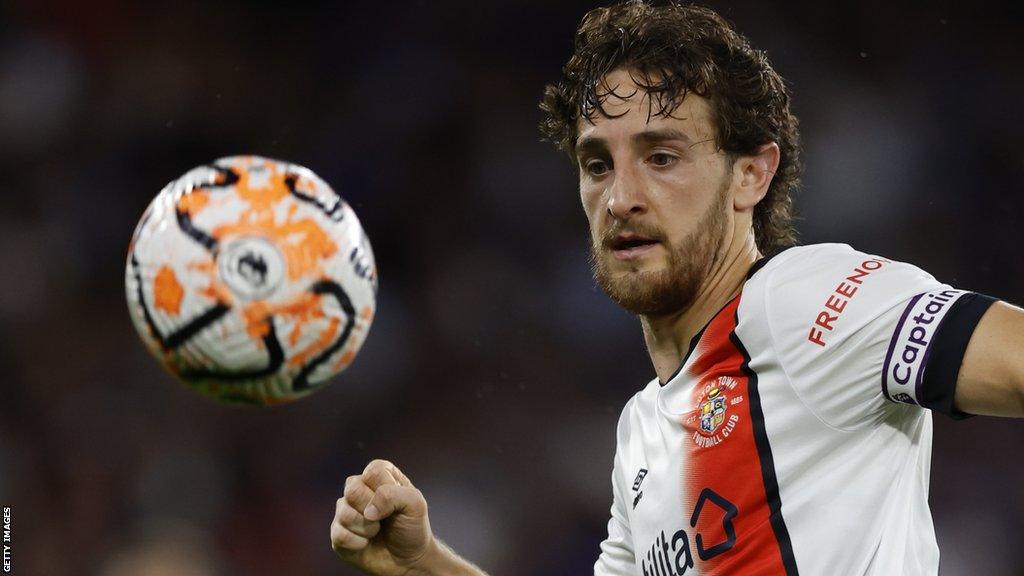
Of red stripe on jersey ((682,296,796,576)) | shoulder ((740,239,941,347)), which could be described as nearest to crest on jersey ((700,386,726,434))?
red stripe on jersey ((682,296,796,576))

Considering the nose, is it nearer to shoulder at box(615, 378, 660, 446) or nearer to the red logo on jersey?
shoulder at box(615, 378, 660, 446)

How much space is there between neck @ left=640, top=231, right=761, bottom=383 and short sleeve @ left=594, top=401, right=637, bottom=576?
26 cm

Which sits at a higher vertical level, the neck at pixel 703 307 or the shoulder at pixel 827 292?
the shoulder at pixel 827 292

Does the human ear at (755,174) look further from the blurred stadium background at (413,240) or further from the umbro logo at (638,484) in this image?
the blurred stadium background at (413,240)

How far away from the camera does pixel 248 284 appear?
99.3 inches

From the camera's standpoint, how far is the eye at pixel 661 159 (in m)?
3.13

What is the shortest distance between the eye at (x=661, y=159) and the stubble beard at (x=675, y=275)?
0.59ft

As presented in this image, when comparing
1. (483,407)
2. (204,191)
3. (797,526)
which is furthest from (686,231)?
(483,407)

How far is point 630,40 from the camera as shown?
133 inches

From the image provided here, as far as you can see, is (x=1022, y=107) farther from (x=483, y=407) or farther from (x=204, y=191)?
(x=204, y=191)

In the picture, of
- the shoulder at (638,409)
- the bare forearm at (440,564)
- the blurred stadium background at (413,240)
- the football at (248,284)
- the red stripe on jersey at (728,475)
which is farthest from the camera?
the blurred stadium background at (413,240)

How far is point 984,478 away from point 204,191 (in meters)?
6.13

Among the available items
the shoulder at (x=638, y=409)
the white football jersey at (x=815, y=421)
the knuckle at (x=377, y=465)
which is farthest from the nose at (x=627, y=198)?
the knuckle at (x=377, y=465)

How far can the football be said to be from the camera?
2527mm
